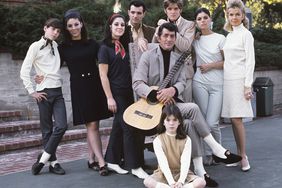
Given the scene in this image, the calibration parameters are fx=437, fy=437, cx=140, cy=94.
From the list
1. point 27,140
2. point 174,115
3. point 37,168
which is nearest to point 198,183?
point 174,115

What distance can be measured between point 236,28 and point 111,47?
1.64 metres

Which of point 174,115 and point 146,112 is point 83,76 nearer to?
point 146,112

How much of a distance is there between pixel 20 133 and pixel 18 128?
0.37 ft

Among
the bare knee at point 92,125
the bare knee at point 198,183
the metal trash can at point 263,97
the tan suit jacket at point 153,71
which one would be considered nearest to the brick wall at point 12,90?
the bare knee at point 92,125

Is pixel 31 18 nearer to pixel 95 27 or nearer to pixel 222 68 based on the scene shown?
pixel 95 27

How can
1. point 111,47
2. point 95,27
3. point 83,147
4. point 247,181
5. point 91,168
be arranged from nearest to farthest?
point 247,181, point 111,47, point 91,168, point 83,147, point 95,27

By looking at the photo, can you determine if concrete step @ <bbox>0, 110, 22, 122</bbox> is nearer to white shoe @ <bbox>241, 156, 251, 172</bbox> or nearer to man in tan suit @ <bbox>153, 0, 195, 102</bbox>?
man in tan suit @ <bbox>153, 0, 195, 102</bbox>

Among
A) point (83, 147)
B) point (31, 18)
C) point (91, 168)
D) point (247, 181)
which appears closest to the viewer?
point (247, 181)

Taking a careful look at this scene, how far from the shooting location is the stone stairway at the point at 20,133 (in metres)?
7.34

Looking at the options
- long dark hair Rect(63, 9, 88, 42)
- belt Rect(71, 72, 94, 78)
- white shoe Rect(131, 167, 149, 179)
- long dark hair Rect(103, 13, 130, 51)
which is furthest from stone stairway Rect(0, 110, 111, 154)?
long dark hair Rect(103, 13, 130, 51)

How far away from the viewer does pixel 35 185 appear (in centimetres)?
518

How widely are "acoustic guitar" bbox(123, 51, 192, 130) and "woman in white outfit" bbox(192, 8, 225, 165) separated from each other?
60 cm

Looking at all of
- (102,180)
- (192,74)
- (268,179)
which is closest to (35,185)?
(102,180)

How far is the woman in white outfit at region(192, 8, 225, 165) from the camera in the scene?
Result: 5770 mm
